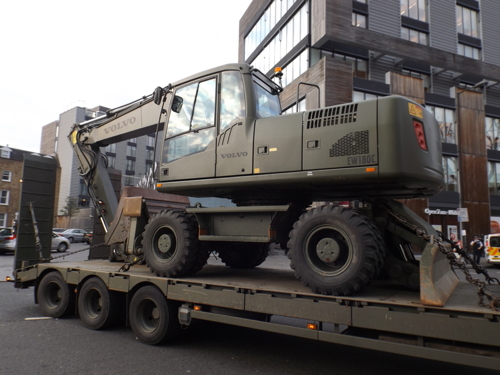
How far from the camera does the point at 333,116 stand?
493 cm

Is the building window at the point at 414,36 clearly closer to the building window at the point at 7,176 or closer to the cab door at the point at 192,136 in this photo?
the cab door at the point at 192,136

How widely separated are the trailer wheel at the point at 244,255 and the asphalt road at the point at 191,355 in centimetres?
127

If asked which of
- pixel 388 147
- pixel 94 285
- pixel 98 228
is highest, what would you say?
pixel 388 147

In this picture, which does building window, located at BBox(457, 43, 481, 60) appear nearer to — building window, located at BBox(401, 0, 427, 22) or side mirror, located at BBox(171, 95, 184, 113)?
building window, located at BBox(401, 0, 427, 22)

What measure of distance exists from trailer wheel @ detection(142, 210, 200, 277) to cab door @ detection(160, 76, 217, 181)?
669 millimetres

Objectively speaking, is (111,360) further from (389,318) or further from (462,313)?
(462,313)

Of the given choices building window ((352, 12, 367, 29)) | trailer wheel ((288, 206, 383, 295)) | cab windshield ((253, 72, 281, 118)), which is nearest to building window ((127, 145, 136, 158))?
building window ((352, 12, 367, 29))

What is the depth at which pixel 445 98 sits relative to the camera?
29.2 meters

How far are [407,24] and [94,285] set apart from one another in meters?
30.9

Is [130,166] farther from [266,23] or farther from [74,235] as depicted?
[266,23]

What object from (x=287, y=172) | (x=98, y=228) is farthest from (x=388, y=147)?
(x=98, y=228)

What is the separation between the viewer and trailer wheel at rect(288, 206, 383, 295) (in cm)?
439

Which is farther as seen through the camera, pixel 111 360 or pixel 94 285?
pixel 94 285

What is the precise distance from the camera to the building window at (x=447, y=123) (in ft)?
95.3
